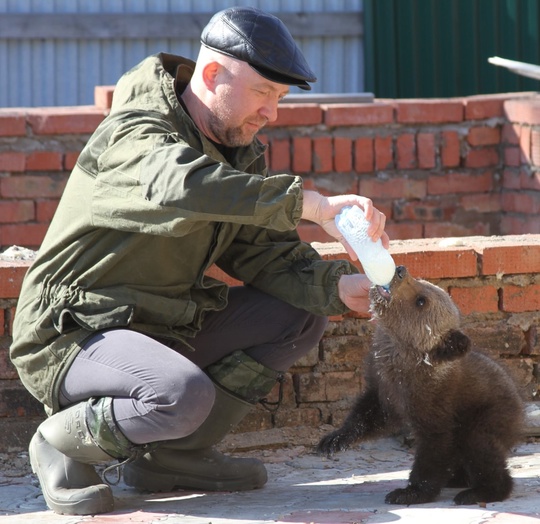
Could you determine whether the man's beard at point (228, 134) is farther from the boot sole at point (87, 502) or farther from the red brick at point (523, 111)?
the red brick at point (523, 111)

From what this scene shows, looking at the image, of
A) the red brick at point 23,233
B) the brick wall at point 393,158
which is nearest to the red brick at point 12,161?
the brick wall at point 393,158

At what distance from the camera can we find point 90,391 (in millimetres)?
3631

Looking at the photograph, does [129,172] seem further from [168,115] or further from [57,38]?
[57,38]

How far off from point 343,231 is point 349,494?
3.30 ft

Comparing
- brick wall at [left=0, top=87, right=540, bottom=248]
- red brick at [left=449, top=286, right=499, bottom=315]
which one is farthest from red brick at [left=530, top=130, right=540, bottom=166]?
red brick at [left=449, top=286, right=499, bottom=315]

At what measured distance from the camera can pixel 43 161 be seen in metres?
6.90

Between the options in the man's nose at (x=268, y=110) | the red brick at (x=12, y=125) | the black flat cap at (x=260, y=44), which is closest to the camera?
the black flat cap at (x=260, y=44)

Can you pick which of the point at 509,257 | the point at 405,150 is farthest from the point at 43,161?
the point at 509,257

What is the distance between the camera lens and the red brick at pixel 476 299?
15.7 feet

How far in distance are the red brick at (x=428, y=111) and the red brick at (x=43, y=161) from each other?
7.41 feet

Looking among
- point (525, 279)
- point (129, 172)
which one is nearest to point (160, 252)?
point (129, 172)

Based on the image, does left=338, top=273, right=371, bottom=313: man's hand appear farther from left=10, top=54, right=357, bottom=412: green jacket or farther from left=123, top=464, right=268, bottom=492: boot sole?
left=123, top=464, right=268, bottom=492: boot sole

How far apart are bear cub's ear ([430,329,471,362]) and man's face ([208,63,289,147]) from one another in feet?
3.51

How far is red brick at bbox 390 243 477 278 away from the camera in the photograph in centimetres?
467
